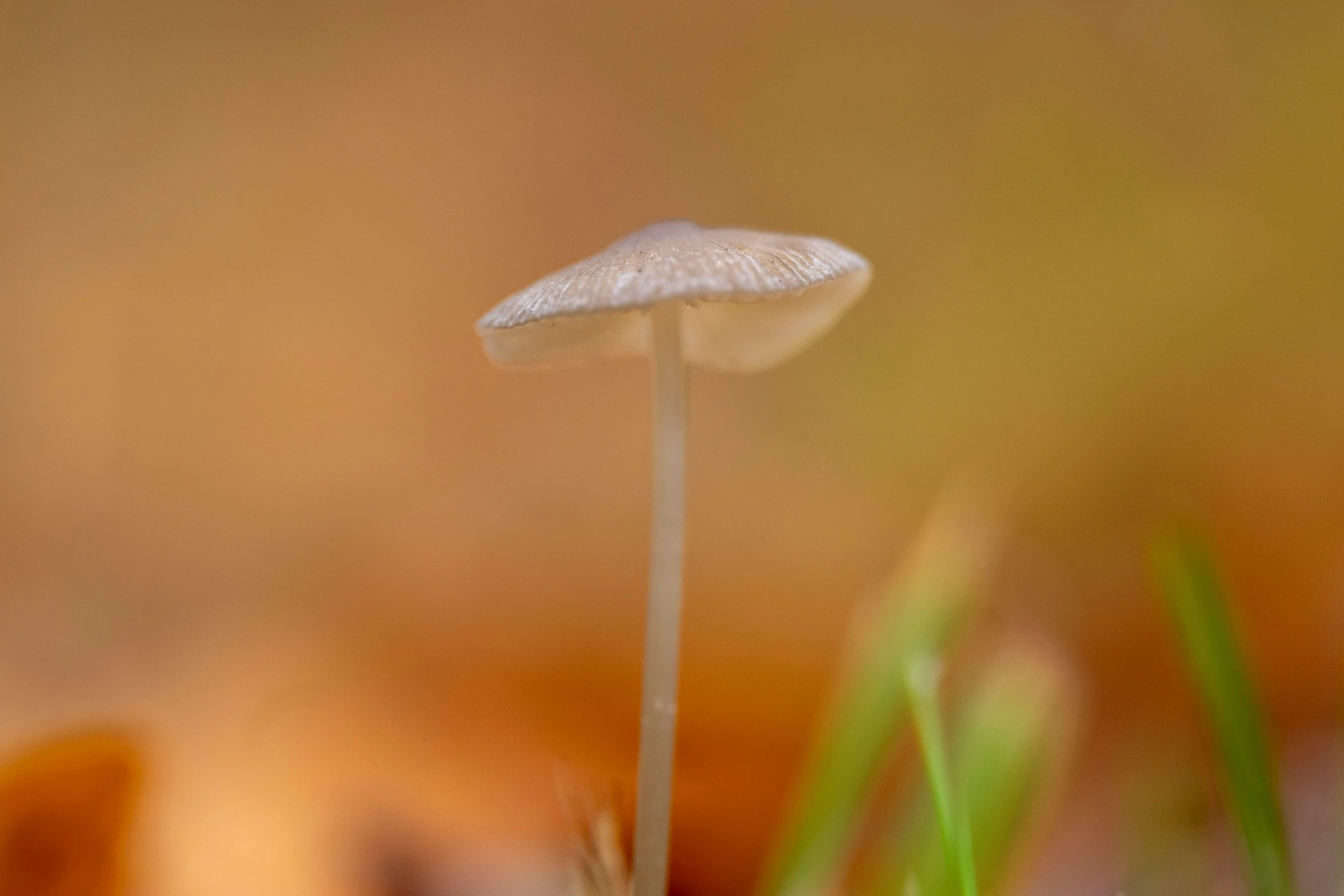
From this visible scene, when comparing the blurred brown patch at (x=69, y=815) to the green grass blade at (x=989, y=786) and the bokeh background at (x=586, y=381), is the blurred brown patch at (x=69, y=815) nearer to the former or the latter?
the bokeh background at (x=586, y=381)

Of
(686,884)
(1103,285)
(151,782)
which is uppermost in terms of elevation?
(1103,285)

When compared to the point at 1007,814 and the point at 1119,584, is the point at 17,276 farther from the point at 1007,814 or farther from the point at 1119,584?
the point at 1119,584

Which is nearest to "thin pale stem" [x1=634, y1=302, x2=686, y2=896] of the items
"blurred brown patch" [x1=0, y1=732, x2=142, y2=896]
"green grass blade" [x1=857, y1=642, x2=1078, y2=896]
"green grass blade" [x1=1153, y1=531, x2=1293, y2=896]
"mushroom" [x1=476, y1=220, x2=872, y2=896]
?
"mushroom" [x1=476, y1=220, x2=872, y2=896]

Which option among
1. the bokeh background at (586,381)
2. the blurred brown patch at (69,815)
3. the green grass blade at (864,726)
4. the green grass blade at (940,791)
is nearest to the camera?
the green grass blade at (940,791)

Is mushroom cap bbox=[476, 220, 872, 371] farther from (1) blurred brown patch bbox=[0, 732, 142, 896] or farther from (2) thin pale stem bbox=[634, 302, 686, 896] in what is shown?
(1) blurred brown patch bbox=[0, 732, 142, 896]

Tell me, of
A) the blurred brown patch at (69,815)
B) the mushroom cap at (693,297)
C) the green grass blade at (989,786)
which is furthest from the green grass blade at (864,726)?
the blurred brown patch at (69,815)

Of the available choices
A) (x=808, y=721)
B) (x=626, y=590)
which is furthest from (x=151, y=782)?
(x=808, y=721)
